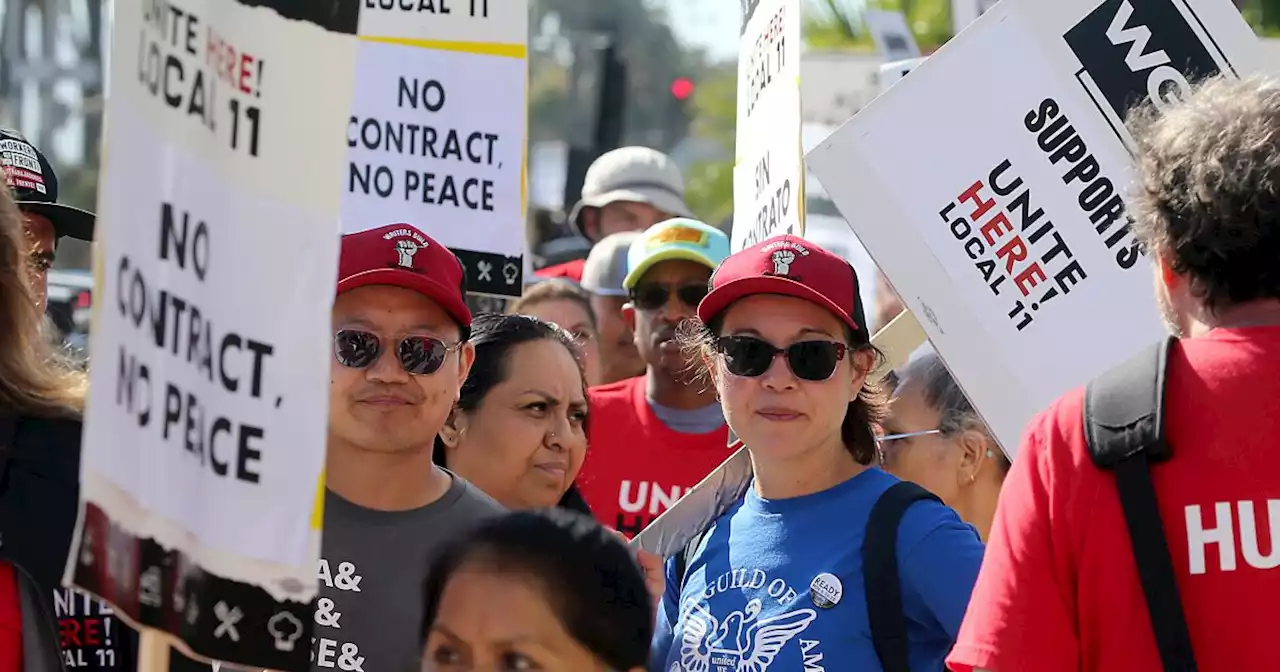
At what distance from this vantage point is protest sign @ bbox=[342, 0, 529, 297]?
575 cm

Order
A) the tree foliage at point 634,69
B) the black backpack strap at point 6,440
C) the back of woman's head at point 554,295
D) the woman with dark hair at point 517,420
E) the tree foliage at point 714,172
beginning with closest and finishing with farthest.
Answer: the black backpack strap at point 6,440, the woman with dark hair at point 517,420, the back of woman's head at point 554,295, the tree foliage at point 714,172, the tree foliage at point 634,69

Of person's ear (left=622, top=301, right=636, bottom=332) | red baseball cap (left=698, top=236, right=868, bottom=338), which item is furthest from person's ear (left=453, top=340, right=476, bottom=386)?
person's ear (left=622, top=301, right=636, bottom=332)

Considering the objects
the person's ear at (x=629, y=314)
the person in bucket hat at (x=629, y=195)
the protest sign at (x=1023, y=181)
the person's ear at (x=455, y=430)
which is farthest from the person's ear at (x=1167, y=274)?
the person in bucket hat at (x=629, y=195)

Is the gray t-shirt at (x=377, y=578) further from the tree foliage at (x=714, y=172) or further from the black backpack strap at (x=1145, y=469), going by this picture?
the tree foliage at (x=714, y=172)

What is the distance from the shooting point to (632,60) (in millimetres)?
77938

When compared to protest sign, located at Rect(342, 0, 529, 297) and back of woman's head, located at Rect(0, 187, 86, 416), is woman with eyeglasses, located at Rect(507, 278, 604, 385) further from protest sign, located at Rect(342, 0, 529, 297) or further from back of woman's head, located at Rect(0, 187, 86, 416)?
back of woman's head, located at Rect(0, 187, 86, 416)

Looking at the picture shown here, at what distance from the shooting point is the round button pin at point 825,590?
11.5 feet

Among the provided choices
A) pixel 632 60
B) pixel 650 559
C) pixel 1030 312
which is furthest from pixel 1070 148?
pixel 632 60

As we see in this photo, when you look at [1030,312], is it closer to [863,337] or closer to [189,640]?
[863,337]

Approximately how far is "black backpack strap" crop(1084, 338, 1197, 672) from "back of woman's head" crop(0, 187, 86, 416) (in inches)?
68.3

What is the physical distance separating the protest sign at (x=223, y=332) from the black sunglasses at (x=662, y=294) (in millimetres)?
3575

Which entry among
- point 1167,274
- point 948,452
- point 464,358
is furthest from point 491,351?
point 1167,274

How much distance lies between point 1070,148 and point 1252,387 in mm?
1437

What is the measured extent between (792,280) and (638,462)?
192 centimetres
